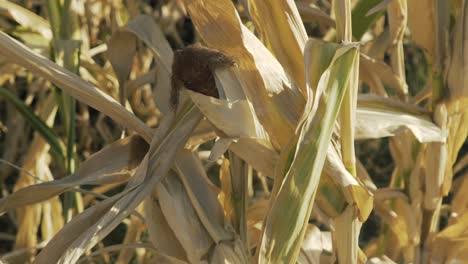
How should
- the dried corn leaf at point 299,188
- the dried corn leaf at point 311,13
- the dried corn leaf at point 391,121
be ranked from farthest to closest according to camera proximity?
the dried corn leaf at point 311,13
the dried corn leaf at point 391,121
the dried corn leaf at point 299,188

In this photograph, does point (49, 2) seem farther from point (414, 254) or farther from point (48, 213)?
point (414, 254)

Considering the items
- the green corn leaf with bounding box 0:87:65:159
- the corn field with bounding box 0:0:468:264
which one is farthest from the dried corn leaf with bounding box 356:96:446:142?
the green corn leaf with bounding box 0:87:65:159

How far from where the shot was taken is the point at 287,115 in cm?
61

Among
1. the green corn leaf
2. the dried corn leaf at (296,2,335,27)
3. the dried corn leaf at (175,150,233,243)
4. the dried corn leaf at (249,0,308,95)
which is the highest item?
the dried corn leaf at (249,0,308,95)

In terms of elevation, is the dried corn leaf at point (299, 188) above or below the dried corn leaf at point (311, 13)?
below

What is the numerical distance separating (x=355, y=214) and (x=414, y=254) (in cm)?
24

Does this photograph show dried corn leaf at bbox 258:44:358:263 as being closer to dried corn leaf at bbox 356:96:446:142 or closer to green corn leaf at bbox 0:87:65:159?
dried corn leaf at bbox 356:96:446:142

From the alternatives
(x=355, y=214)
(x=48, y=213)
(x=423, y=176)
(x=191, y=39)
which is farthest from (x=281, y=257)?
(x=191, y=39)

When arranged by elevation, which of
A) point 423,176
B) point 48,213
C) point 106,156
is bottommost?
point 48,213

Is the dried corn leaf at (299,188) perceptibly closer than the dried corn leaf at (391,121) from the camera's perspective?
Yes

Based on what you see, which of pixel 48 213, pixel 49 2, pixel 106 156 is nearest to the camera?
pixel 106 156

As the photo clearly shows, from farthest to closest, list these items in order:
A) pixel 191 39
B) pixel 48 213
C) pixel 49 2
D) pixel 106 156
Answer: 1. pixel 191 39
2. pixel 48 213
3. pixel 49 2
4. pixel 106 156

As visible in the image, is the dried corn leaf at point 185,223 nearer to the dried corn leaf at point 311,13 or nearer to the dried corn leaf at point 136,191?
the dried corn leaf at point 136,191

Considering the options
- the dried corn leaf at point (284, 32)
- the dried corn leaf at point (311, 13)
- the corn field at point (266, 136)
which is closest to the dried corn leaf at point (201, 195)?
the corn field at point (266, 136)
